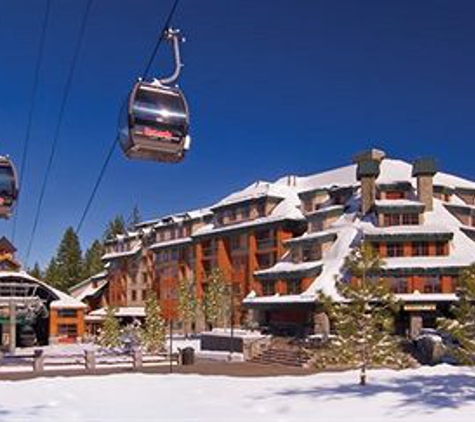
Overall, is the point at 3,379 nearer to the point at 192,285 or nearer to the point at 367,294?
the point at 367,294

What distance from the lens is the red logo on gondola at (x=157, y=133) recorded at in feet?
43.3

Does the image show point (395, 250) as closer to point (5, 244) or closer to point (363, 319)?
point (363, 319)

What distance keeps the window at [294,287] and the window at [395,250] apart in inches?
332

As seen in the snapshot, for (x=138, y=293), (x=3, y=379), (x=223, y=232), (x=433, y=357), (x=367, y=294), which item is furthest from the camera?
(x=138, y=293)

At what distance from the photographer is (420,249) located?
2120 inches

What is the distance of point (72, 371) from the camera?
111ft

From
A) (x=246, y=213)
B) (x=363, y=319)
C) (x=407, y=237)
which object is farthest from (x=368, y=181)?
(x=363, y=319)

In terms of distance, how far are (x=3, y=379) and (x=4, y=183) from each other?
1373 cm

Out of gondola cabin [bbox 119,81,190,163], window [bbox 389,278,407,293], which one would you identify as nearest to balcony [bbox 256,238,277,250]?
window [bbox 389,278,407,293]

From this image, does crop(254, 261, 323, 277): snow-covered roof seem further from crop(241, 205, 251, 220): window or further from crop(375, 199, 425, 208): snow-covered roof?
crop(241, 205, 251, 220): window

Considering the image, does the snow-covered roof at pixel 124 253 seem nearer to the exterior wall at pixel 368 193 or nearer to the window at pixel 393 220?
the exterior wall at pixel 368 193

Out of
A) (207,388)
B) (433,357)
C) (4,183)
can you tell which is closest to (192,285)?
(433,357)

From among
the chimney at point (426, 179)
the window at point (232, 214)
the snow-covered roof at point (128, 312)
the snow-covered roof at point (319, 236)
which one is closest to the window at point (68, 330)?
the snow-covered roof at point (128, 312)

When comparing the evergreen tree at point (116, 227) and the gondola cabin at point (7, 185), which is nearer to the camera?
the gondola cabin at point (7, 185)
